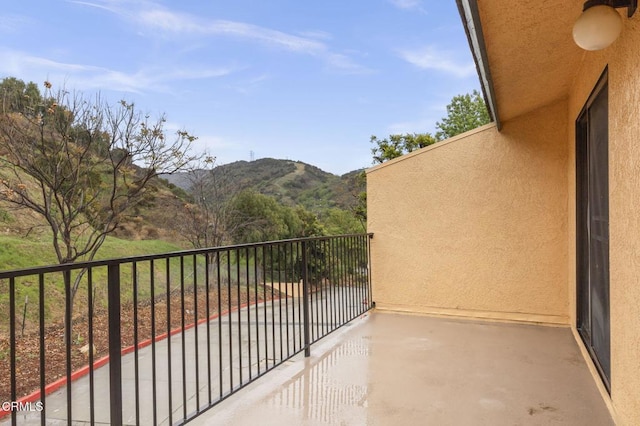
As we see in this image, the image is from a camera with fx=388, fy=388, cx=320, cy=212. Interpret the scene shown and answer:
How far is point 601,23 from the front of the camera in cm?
160

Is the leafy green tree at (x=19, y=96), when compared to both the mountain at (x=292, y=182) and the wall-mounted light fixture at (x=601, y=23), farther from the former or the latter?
the wall-mounted light fixture at (x=601, y=23)

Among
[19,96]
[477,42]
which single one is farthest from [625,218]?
[19,96]

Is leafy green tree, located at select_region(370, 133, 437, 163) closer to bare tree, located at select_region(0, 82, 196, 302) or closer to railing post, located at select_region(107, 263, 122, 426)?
bare tree, located at select_region(0, 82, 196, 302)

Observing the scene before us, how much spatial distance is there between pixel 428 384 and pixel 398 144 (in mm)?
8940

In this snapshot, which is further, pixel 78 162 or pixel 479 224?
pixel 78 162

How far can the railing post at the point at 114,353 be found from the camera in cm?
158

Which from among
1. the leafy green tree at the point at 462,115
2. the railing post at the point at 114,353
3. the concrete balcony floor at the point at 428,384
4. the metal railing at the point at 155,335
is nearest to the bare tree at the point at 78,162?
the metal railing at the point at 155,335

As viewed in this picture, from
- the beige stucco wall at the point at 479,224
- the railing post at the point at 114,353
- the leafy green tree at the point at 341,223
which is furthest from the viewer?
the leafy green tree at the point at 341,223

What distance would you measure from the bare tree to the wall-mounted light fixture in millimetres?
5556

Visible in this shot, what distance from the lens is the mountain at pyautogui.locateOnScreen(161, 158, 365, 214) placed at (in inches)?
423

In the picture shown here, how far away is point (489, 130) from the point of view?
421cm

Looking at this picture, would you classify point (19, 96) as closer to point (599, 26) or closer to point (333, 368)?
point (333, 368)

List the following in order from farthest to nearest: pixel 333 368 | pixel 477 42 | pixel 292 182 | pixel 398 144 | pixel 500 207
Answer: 1. pixel 292 182
2. pixel 398 144
3. pixel 500 207
4. pixel 333 368
5. pixel 477 42

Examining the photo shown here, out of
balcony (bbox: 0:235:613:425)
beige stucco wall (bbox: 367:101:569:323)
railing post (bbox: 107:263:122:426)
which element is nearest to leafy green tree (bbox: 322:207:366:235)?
beige stucco wall (bbox: 367:101:569:323)
